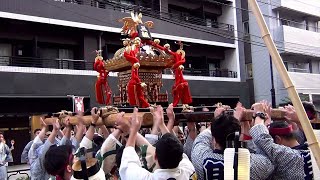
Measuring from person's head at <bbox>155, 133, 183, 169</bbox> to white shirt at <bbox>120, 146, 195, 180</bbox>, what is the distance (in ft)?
0.16

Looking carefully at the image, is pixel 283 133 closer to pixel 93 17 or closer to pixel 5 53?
pixel 5 53

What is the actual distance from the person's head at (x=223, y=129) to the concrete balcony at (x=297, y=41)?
20.2 m

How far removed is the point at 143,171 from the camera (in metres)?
2.46

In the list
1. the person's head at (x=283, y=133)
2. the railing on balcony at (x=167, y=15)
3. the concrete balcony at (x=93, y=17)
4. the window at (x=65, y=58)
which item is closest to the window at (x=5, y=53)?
the concrete balcony at (x=93, y=17)

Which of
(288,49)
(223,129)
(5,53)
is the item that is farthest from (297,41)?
(223,129)

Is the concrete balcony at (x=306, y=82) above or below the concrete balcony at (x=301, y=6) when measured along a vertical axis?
below

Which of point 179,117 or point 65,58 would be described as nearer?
point 179,117

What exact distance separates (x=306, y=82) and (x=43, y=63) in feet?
50.7

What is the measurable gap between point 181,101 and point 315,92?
57.8 feet

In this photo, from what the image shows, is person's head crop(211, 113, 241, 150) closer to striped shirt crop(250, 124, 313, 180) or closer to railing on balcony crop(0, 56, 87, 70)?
striped shirt crop(250, 124, 313, 180)

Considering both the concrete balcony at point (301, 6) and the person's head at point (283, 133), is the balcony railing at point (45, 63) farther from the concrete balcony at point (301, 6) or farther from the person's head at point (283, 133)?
the person's head at point (283, 133)

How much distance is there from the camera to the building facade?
46.5 feet

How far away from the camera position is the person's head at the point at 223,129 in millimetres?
2525

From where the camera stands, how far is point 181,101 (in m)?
8.04
